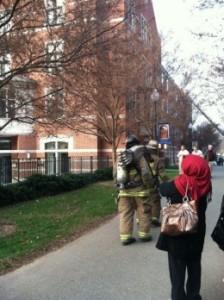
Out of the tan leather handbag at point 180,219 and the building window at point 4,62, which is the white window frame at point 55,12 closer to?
the building window at point 4,62

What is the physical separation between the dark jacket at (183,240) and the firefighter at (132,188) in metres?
3.70

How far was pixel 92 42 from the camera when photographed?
1125cm

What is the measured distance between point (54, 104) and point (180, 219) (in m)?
10.4

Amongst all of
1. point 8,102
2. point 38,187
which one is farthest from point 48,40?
point 38,187

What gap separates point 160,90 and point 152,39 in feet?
14.5

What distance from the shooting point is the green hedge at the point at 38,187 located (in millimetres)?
16062

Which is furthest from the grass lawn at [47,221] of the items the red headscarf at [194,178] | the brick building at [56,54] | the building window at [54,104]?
the red headscarf at [194,178]

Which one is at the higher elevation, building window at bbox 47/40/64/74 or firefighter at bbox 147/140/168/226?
building window at bbox 47/40/64/74

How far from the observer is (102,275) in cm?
684

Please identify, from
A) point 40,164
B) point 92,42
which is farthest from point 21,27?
point 40,164

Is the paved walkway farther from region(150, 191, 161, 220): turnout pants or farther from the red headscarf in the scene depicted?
region(150, 191, 161, 220): turnout pants

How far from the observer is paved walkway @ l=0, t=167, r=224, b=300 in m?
5.97

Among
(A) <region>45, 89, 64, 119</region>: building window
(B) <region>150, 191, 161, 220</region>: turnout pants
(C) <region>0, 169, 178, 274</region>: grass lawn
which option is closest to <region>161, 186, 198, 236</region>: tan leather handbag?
(C) <region>0, 169, 178, 274</region>: grass lawn

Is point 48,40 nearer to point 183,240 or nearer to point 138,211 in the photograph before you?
point 138,211
